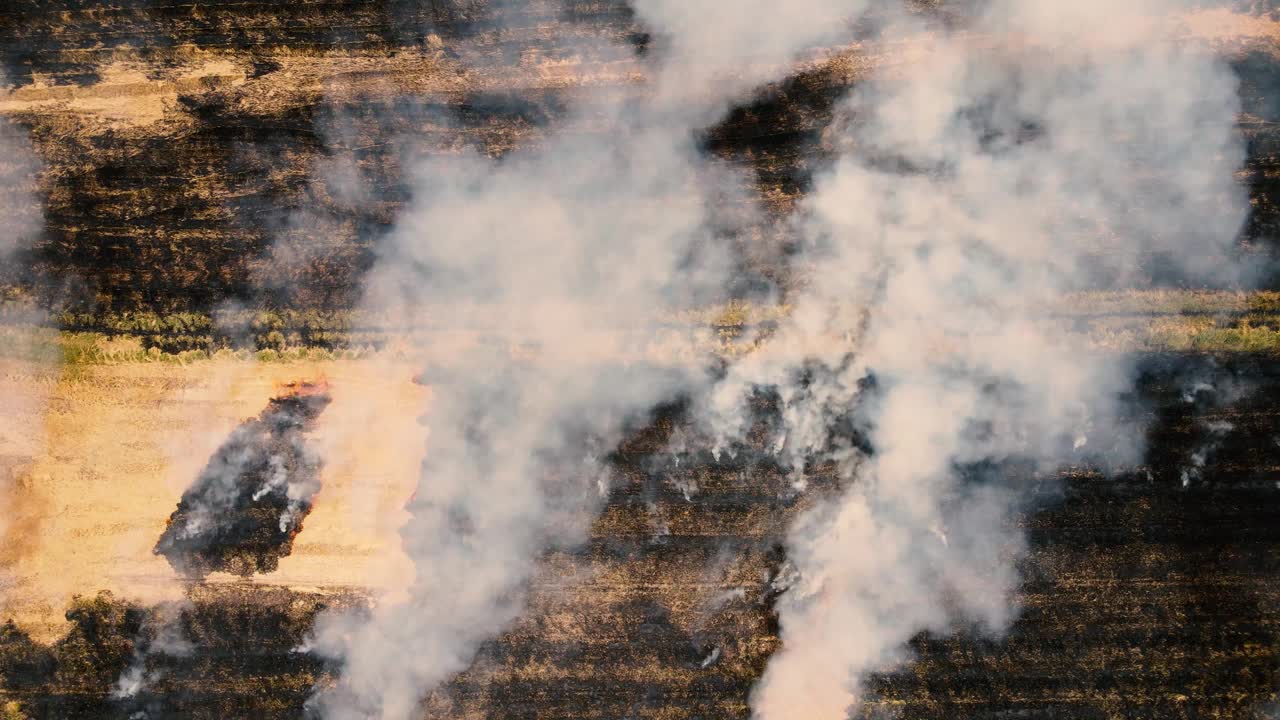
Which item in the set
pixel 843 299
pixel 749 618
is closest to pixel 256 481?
→ pixel 749 618

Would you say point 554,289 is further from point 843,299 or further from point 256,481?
point 256,481

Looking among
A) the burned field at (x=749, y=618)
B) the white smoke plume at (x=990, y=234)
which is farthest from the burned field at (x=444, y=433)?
the white smoke plume at (x=990, y=234)

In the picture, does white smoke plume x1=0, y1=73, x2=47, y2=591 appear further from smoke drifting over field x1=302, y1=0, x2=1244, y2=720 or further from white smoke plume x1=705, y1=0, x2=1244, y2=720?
white smoke plume x1=705, y1=0, x2=1244, y2=720

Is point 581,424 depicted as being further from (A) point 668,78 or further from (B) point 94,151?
(B) point 94,151

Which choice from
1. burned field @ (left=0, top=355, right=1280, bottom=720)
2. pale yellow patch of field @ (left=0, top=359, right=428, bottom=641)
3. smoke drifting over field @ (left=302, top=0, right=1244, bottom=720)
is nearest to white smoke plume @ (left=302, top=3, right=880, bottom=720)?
A: smoke drifting over field @ (left=302, top=0, right=1244, bottom=720)

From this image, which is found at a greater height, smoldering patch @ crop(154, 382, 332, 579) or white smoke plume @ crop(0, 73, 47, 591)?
white smoke plume @ crop(0, 73, 47, 591)

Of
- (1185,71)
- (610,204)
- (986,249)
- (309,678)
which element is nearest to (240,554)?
(309,678)
